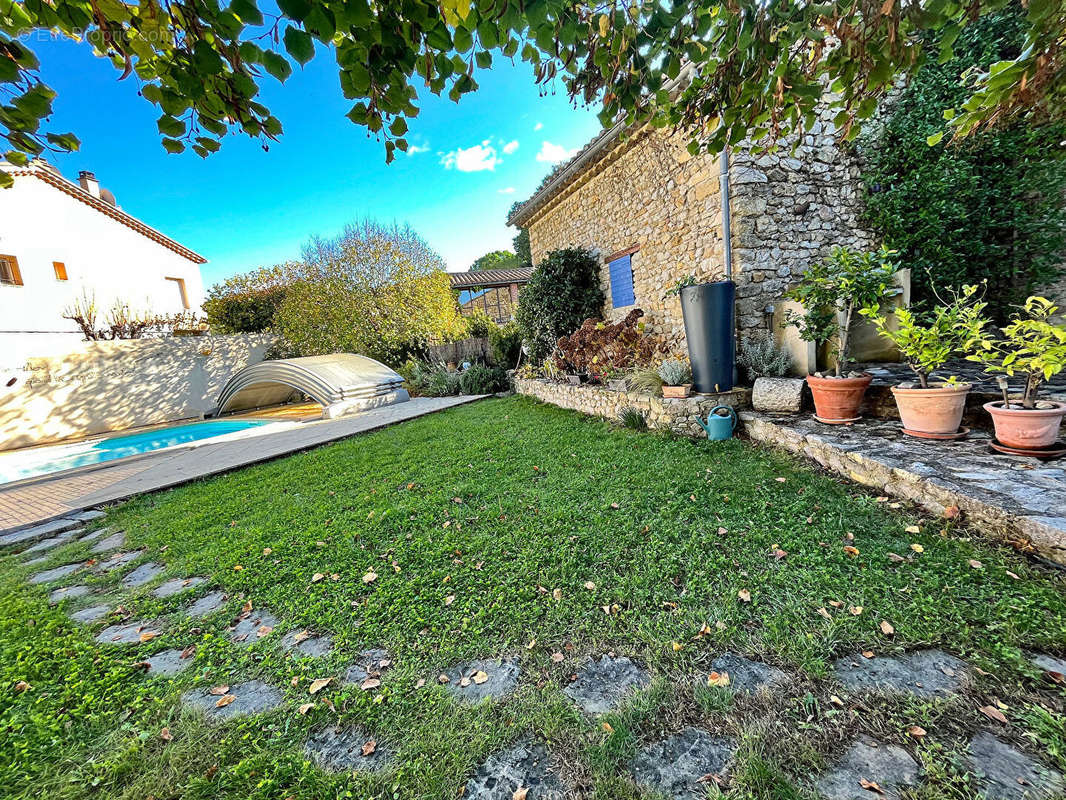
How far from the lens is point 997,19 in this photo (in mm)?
4938

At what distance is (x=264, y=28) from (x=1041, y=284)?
28.7ft

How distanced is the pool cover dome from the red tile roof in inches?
315

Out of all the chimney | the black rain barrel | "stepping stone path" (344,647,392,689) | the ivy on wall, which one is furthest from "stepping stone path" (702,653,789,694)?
the chimney

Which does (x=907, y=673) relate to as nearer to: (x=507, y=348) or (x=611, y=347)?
(x=611, y=347)

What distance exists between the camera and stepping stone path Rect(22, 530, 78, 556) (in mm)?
3492

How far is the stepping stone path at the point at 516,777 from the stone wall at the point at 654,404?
411cm

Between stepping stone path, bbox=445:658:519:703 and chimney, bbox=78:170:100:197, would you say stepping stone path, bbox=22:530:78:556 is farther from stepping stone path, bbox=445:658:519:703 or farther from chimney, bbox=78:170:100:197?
chimney, bbox=78:170:100:197

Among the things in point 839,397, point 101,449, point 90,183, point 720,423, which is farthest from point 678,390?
point 90,183

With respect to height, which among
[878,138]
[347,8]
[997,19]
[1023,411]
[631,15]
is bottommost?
[1023,411]

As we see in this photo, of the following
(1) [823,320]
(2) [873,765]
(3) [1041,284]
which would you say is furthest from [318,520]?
(3) [1041,284]

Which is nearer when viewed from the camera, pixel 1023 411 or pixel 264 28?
pixel 264 28

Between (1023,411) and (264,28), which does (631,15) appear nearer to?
(264,28)

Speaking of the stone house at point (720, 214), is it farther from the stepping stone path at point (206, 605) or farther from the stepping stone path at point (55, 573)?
the stepping stone path at point (55, 573)

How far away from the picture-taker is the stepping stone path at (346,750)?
4.60 ft
